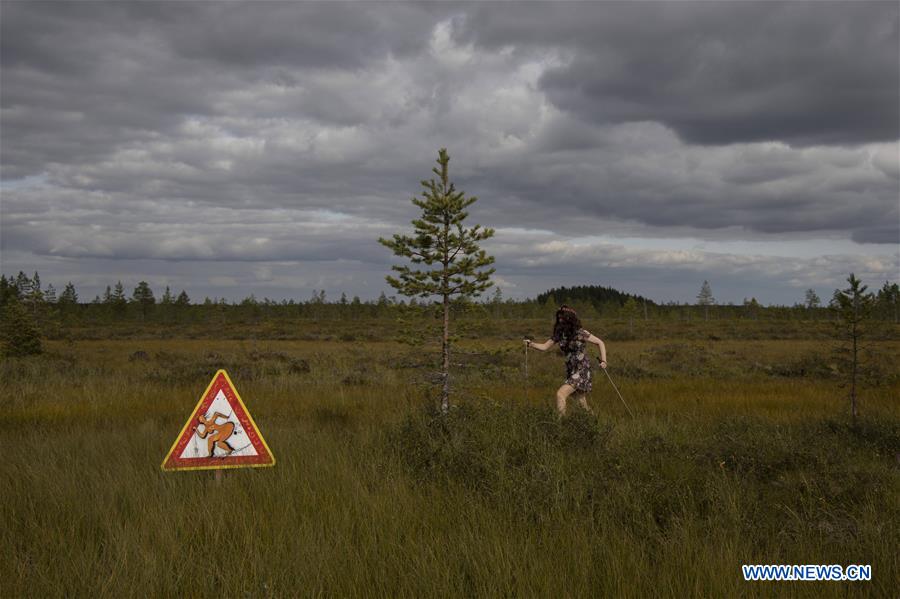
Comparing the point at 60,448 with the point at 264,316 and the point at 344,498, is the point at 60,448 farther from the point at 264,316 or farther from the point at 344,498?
the point at 264,316

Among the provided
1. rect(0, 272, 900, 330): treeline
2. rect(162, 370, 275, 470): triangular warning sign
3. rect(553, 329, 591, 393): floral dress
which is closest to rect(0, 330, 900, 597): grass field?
rect(162, 370, 275, 470): triangular warning sign

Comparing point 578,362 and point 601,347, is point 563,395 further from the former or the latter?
point 601,347

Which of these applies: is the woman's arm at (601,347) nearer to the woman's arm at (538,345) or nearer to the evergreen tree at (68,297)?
the woman's arm at (538,345)

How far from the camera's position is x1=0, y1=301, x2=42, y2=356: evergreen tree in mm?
23578

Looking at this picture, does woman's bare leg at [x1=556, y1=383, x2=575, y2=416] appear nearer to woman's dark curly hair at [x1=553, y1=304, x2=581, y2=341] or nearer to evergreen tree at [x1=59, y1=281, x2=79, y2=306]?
woman's dark curly hair at [x1=553, y1=304, x2=581, y2=341]

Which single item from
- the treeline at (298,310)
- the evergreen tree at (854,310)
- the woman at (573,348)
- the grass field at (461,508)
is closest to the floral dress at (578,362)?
the woman at (573,348)

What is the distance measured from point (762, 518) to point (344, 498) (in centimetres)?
358

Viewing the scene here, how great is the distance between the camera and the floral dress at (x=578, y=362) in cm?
914

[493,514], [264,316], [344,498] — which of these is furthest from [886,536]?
[264,316]

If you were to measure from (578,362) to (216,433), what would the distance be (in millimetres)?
5631

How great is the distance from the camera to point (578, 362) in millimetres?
9203

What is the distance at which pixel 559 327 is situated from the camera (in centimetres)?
934

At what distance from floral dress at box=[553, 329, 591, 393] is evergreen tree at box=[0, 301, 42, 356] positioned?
24.1 m

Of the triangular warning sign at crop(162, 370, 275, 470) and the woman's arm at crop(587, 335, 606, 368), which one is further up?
the woman's arm at crop(587, 335, 606, 368)
